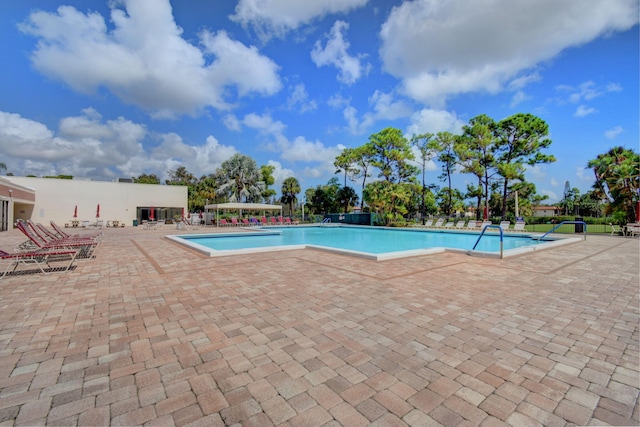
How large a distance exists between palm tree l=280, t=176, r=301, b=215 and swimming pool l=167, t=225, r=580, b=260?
16.8 meters

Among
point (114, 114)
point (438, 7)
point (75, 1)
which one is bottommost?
point (438, 7)

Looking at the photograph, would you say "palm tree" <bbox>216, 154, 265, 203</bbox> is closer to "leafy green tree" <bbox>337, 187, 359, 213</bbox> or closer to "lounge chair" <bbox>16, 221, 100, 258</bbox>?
"leafy green tree" <bbox>337, 187, 359, 213</bbox>

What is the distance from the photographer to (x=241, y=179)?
32625 millimetres

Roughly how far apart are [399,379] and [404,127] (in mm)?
28041

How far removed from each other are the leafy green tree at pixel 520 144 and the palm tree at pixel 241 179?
959 inches

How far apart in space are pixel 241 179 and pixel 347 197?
41.8 feet

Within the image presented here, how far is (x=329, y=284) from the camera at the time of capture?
194 inches

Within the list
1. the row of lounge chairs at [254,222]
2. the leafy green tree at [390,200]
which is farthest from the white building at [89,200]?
the leafy green tree at [390,200]

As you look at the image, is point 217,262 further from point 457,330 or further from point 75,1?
point 75,1

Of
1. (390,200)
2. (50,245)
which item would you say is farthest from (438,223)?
(50,245)

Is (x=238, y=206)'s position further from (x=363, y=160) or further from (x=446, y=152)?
(x=446, y=152)

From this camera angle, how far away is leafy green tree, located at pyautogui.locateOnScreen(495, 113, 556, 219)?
2288 centimetres

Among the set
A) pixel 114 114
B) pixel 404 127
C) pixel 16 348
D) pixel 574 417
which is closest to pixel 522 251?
pixel 574 417

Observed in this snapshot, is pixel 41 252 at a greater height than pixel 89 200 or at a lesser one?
lesser
